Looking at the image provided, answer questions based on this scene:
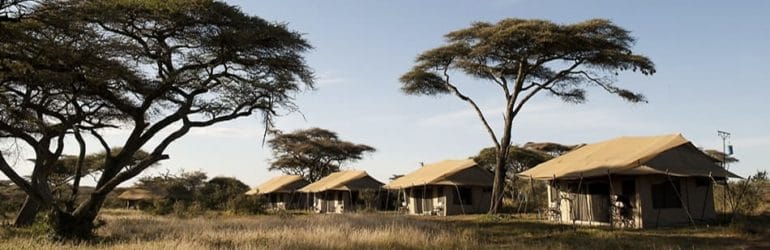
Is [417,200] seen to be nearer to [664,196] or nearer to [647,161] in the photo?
[664,196]

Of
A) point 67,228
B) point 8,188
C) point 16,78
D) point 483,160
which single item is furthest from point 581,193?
point 8,188

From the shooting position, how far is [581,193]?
72.6 ft

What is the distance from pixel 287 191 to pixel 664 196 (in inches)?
1517

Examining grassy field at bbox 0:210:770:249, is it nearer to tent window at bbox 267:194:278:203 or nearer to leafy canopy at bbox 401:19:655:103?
leafy canopy at bbox 401:19:655:103

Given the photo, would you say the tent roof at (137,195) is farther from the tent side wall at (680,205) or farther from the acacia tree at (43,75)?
the tent side wall at (680,205)

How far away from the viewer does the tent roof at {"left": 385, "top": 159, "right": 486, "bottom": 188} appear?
3152cm

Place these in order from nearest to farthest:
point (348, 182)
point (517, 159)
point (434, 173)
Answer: point (434, 173)
point (348, 182)
point (517, 159)

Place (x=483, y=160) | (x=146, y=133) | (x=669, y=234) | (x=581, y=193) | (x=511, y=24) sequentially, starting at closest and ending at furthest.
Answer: (x=669, y=234) < (x=146, y=133) < (x=581, y=193) < (x=511, y=24) < (x=483, y=160)

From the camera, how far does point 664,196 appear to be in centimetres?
1988

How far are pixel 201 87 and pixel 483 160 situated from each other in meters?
29.4

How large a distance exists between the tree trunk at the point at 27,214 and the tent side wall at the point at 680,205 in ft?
66.0

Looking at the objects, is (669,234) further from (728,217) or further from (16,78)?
→ (16,78)

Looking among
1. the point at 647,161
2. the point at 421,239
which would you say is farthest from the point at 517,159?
the point at 421,239

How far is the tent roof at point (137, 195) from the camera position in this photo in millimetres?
54594
